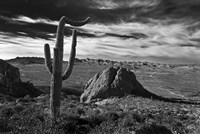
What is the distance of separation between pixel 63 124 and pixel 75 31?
19.6 feet

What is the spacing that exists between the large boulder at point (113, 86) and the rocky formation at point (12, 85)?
14357 mm

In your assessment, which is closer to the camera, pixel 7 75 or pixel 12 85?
pixel 12 85

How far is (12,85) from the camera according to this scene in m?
36.0

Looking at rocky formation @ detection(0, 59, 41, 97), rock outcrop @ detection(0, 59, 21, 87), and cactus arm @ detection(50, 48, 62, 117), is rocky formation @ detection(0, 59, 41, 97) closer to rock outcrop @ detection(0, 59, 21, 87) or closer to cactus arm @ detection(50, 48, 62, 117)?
rock outcrop @ detection(0, 59, 21, 87)

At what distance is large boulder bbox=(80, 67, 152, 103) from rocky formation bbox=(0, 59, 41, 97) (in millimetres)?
14357

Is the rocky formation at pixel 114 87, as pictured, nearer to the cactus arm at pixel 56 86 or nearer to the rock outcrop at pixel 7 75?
the cactus arm at pixel 56 86

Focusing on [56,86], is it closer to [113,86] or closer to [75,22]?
[75,22]

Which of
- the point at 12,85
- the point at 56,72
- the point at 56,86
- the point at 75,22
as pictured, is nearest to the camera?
the point at 56,86

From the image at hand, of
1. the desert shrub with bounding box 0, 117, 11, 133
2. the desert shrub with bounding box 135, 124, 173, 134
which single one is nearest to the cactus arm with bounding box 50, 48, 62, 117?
the desert shrub with bounding box 0, 117, 11, 133

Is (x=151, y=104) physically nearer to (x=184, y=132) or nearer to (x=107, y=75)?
(x=107, y=75)

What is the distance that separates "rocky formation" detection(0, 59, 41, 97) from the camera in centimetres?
3456

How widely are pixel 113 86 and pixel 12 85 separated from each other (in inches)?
768

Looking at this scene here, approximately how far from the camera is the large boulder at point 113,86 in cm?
2302

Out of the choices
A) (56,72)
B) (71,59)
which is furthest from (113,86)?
(56,72)
